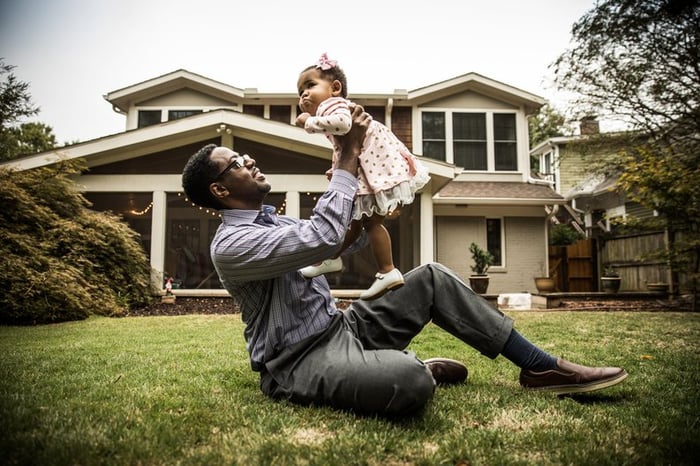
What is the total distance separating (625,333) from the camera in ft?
17.4

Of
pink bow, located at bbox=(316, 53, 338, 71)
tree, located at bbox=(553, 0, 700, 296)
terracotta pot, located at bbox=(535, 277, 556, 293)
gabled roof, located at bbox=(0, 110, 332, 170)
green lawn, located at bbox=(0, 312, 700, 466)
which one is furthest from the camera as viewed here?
terracotta pot, located at bbox=(535, 277, 556, 293)

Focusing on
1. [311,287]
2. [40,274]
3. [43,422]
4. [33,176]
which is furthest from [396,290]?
[33,176]

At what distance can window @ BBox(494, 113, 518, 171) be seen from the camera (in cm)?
1344

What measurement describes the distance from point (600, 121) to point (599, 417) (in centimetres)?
1257

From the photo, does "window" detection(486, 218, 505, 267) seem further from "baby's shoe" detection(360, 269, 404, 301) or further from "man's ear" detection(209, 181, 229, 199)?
"man's ear" detection(209, 181, 229, 199)

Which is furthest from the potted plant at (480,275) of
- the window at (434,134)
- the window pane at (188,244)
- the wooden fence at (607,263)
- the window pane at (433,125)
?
the window pane at (188,244)

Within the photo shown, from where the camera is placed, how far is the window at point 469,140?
1330cm

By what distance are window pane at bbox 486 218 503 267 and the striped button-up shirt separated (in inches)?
453

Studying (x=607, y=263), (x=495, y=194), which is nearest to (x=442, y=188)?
(x=495, y=194)

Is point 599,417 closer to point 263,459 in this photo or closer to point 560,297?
point 263,459

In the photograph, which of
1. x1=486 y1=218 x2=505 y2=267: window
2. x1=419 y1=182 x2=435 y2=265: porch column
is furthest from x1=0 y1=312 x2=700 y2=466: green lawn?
x1=486 y1=218 x2=505 y2=267: window

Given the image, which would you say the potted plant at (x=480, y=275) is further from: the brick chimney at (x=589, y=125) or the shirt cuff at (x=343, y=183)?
the shirt cuff at (x=343, y=183)

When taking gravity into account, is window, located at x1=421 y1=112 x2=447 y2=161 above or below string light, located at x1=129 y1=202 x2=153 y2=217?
above

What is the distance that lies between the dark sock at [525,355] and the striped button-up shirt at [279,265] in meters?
0.86
